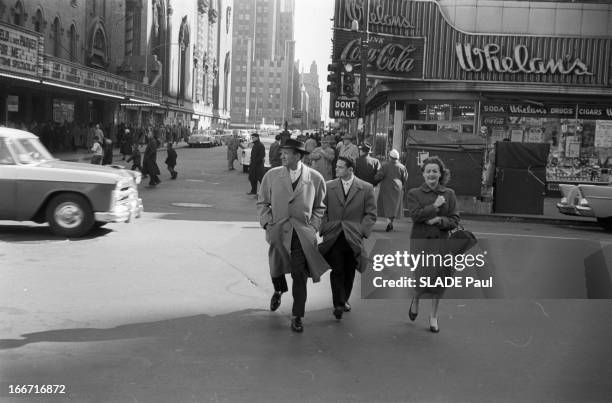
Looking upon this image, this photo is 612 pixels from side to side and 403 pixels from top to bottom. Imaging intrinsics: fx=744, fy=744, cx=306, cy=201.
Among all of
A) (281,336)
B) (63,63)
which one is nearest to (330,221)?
(281,336)

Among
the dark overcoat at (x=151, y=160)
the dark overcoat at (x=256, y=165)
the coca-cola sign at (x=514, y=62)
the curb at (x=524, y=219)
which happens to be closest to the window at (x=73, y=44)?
the dark overcoat at (x=151, y=160)

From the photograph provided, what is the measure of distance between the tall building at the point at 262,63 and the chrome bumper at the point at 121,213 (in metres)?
130

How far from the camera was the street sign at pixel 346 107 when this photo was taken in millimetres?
24234

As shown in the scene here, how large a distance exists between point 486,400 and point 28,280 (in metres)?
5.47

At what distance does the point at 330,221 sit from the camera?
23.8 feet

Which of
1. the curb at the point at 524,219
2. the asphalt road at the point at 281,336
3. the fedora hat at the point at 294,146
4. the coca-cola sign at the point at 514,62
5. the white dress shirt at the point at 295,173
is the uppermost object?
the coca-cola sign at the point at 514,62

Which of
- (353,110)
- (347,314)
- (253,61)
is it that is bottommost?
(347,314)

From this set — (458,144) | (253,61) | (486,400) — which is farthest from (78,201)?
(253,61)

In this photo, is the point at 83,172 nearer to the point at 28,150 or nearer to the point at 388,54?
the point at 28,150

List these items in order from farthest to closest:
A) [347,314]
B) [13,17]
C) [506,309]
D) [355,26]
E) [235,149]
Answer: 1. [13,17]
2. [235,149]
3. [355,26]
4. [506,309]
5. [347,314]

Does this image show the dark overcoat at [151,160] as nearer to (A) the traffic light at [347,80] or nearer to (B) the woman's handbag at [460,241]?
(A) the traffic light at [347,80]

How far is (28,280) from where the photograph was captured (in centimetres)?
834

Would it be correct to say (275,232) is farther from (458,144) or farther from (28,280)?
(458,144)

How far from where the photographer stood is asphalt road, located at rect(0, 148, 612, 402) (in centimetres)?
514
